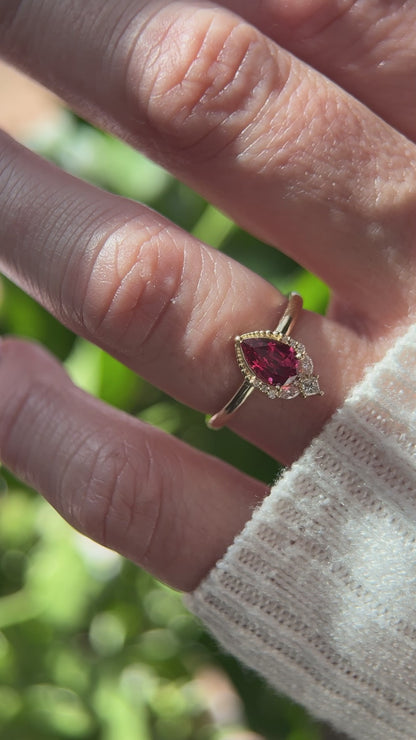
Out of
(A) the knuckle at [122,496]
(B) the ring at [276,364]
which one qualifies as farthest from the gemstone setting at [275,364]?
(A) the knuckle at [122,496]

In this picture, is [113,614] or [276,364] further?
[113,614]

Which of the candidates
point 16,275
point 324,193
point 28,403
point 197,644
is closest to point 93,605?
point 197,644

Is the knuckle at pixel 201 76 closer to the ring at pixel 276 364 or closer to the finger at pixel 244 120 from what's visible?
the finger at pixel 244 120

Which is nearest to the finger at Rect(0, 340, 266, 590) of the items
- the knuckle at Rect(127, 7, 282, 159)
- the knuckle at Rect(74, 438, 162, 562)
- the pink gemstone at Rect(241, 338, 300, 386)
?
the knuckle at Rect(74, 438, 162, 562)

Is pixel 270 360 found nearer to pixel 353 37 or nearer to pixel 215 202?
pixel 215 202

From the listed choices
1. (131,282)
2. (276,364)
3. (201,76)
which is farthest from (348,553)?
(201,76)

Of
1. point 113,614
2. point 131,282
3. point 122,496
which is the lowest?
point 113,614

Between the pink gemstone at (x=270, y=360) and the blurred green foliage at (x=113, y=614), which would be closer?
the pink gemstone at (x=270, y=360)
